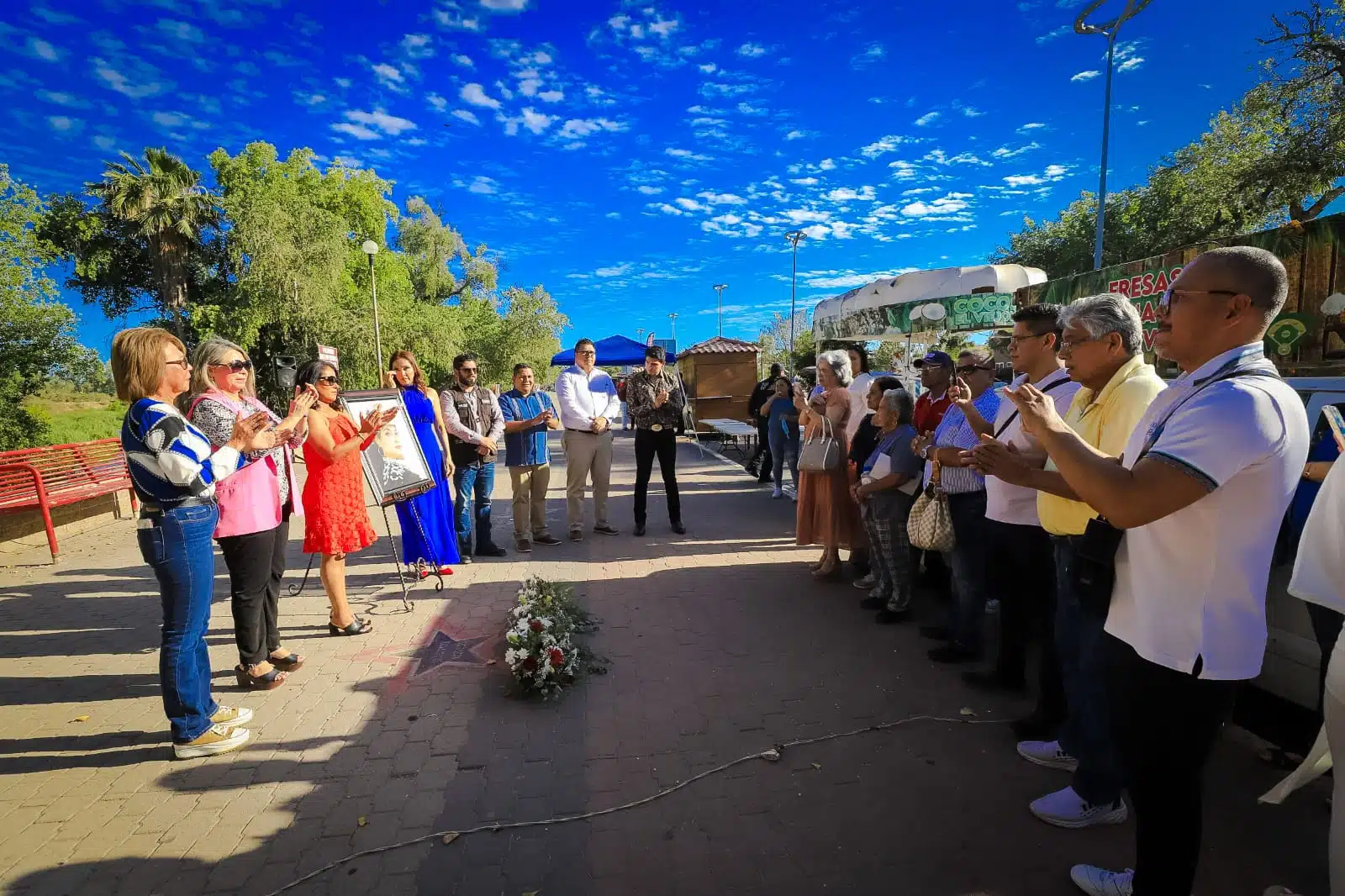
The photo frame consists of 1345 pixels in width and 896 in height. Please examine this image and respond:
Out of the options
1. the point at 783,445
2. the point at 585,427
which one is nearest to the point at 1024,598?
the point at 585,427

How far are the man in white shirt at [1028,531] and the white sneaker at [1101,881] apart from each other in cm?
95

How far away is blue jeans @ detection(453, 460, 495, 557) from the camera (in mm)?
6426

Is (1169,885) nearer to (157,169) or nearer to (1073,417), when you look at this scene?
(1073,417)

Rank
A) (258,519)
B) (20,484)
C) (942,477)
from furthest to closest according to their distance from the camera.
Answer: (20,484), (942,477), (258,519)

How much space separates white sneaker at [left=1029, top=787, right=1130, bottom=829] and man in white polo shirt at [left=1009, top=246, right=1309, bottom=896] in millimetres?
705

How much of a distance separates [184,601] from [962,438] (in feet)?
14.0

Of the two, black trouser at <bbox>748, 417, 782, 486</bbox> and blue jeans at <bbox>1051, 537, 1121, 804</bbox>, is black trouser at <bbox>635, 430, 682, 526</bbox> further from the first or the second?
blue jeans at <bbox>1051, 537, 1121, 804</bbox>

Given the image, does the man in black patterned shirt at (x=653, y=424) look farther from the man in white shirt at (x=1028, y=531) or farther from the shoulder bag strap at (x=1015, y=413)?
the shoulder bag strap at (x=1015, y=413)

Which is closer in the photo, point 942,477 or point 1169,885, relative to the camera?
point 1169,885

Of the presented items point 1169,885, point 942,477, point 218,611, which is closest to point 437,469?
point 218,611

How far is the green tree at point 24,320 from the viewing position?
38.9ft

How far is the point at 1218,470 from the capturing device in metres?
1.49

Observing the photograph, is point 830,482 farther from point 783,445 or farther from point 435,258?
point 435,258

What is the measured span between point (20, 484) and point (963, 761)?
9684mm
